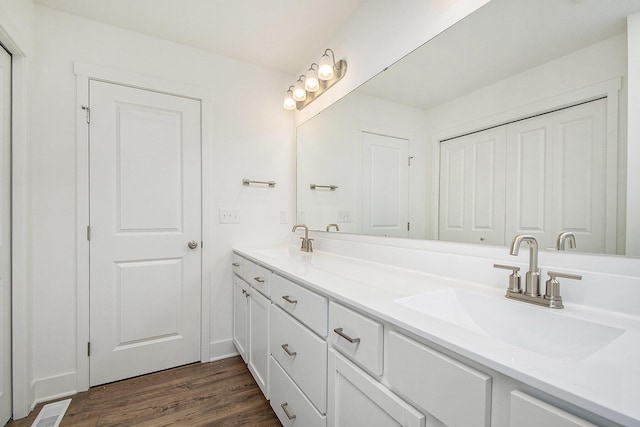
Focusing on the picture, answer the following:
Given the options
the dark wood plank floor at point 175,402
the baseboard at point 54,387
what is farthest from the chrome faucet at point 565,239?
the baseboard at point 54,387

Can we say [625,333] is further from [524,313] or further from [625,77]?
[625,77]

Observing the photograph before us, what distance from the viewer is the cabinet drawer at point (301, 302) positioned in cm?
103

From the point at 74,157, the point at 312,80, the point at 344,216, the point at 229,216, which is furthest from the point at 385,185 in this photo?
the point at 74,157

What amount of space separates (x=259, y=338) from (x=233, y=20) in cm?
202

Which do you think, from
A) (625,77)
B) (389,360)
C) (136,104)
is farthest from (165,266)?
Answer: (625,77)

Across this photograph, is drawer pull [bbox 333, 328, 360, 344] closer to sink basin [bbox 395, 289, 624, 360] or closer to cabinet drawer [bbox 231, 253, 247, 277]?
sink basin [bbox 395, 289, 624, 360]

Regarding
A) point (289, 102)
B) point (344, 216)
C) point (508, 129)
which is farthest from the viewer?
point (289, 102)

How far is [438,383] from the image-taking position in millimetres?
609

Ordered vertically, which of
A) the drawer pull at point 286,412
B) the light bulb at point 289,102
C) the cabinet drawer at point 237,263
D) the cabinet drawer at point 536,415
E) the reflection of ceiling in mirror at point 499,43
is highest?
the light bulb at point 289,102

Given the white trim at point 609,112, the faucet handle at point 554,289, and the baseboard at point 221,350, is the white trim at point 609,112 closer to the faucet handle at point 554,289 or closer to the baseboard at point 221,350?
the faucet handle at point 554,289

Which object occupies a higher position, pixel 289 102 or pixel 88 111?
pixel 289 102

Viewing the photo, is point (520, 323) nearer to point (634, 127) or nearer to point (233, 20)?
point (634, 127)

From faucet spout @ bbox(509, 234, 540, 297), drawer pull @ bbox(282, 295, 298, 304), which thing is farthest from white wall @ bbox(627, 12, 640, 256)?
drawer pull @ bbox(282, 295, 298, 304)

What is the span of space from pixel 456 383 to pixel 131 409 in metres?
1.86
